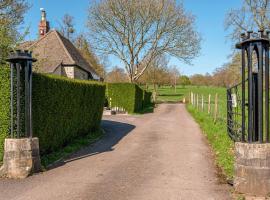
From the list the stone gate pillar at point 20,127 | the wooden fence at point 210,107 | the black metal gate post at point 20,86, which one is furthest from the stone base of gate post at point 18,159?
the wooden fence at point 210,107

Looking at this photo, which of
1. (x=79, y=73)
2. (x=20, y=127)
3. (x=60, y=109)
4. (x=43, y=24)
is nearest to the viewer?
(x=20, y=127)

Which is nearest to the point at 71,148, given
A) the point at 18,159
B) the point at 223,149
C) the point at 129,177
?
the point at 18,159

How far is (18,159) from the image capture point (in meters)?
7.76

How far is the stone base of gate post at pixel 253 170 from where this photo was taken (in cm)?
621

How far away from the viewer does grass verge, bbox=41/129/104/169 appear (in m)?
9.38

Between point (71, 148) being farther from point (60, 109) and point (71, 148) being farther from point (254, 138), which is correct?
point (254, 138)

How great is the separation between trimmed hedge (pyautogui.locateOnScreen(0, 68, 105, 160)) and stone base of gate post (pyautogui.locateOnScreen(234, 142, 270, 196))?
519cm

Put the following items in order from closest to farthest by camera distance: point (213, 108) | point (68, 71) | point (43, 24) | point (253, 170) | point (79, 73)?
point (253, 170)
point (68, 71)
point (213, 108)
point (79, 73)
point (43, 24)

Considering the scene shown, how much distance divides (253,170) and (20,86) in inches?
214

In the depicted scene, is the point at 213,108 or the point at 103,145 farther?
the point at 213,108

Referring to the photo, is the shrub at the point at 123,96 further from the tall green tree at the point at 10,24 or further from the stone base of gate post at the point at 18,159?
the stone base of gate post at the point at 18,159

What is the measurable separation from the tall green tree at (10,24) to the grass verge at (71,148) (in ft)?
12.5

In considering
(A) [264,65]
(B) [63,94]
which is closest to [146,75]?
(B) [63,94]

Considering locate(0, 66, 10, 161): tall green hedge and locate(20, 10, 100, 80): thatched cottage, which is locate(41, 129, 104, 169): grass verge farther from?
locate(20, 10, 100, 80): thatched cottage
